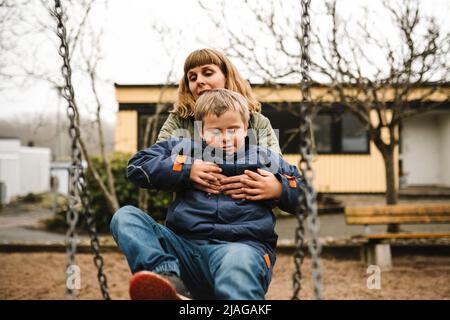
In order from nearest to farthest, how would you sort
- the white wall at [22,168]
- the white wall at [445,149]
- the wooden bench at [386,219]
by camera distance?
the wooden bench at [386,219], the white wall at [445,149], the white wall at [22,168]

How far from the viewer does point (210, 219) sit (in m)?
1.86

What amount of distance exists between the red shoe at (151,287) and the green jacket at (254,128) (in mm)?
779

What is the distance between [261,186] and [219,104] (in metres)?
0.38

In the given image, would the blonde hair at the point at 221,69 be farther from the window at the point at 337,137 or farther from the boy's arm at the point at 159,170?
the window at the point at 337,137

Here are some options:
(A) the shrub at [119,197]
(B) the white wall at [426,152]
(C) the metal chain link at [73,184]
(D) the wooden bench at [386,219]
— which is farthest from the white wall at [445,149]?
(C) the metal chain link at [73,184]

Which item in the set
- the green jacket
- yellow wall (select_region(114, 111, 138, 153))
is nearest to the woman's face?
the green jacket

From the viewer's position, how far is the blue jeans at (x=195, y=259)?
164 centimetres

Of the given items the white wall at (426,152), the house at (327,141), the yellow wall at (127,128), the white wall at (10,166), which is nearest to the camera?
the house at (327,141)

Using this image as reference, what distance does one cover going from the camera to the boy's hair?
76.1 inches

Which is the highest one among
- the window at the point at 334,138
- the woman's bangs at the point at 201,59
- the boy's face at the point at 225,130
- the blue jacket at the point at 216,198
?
the window at the point at 334,138

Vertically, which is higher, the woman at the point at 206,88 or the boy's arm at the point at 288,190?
the woman at the point at 206,88

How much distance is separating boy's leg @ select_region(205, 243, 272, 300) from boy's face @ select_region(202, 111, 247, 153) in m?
0.42
